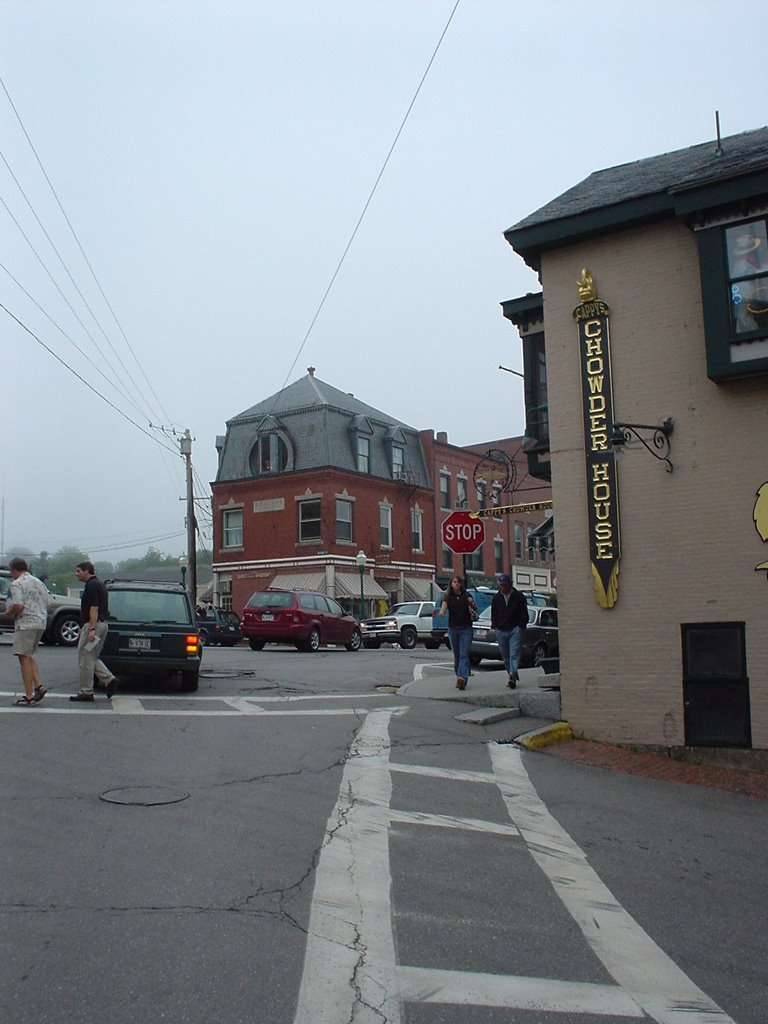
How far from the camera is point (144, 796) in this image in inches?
284

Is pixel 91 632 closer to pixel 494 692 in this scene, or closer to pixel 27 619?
pixel 27 619

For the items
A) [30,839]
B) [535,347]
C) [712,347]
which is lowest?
[30,839]

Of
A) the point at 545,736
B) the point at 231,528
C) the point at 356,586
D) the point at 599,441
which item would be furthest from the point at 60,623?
the point at 231,528

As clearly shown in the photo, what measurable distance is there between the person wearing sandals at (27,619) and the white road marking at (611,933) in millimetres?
6025

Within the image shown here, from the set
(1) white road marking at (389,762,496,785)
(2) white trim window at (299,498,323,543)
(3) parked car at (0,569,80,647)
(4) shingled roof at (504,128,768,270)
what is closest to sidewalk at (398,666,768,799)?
(1) white road marking at (389,762,496,785)

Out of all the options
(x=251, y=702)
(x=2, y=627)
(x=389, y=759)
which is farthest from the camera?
(x=2, y=627)

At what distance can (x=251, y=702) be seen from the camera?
1276 centimetres

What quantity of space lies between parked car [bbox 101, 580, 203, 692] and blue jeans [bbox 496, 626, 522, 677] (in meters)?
4.21

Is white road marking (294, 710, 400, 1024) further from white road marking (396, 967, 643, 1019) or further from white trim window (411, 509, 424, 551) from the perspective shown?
white trim window (411, 509, 424, 551)

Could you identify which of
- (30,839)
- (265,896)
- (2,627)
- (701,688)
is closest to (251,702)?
(701,688)

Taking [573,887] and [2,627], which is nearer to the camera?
[573,887]

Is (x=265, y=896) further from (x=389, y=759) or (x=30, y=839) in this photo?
(x=389, y=759)

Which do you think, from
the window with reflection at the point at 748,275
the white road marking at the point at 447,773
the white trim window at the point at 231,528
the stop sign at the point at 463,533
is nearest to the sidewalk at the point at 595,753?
the white road marking at the point at 447,773

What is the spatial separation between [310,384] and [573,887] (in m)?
41.1
